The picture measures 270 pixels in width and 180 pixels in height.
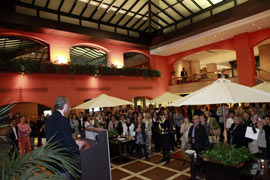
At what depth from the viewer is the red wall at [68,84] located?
10538mm

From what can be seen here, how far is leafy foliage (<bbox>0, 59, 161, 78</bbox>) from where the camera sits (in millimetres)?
10227

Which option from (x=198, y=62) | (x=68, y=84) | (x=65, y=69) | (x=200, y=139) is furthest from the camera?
(x=198, y=62)

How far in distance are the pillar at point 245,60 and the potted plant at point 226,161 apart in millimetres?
10582

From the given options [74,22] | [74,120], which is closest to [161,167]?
[74,120]

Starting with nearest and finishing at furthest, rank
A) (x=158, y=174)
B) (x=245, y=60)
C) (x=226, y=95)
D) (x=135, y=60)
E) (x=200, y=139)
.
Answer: (x=226, y=95) → (x=200, y=139) → (x=158, y=174) → (x=245, y=60) → (x=135, y=60)

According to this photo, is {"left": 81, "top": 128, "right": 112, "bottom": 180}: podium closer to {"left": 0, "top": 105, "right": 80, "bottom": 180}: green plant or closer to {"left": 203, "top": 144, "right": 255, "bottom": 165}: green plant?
{"left": 0, "top": 105, "right": 80, "bottom": 180}: green plant

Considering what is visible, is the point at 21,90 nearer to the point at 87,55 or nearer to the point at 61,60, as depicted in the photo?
the point at 61,60

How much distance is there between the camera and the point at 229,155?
13.3 ft

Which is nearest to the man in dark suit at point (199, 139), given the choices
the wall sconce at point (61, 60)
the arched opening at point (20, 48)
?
the wall sconce at point (61, 60)

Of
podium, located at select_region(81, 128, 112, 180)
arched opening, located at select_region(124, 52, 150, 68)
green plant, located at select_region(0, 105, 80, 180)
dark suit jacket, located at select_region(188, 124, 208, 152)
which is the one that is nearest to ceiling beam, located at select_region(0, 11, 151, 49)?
arched opening, located at select_region(124, 52, 150, 68)

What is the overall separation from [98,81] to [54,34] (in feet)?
13.7

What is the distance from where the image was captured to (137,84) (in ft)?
52.7

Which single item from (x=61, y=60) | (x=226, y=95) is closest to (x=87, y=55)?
(x=61, y=60)

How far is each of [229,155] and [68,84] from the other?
10666 millimetres
